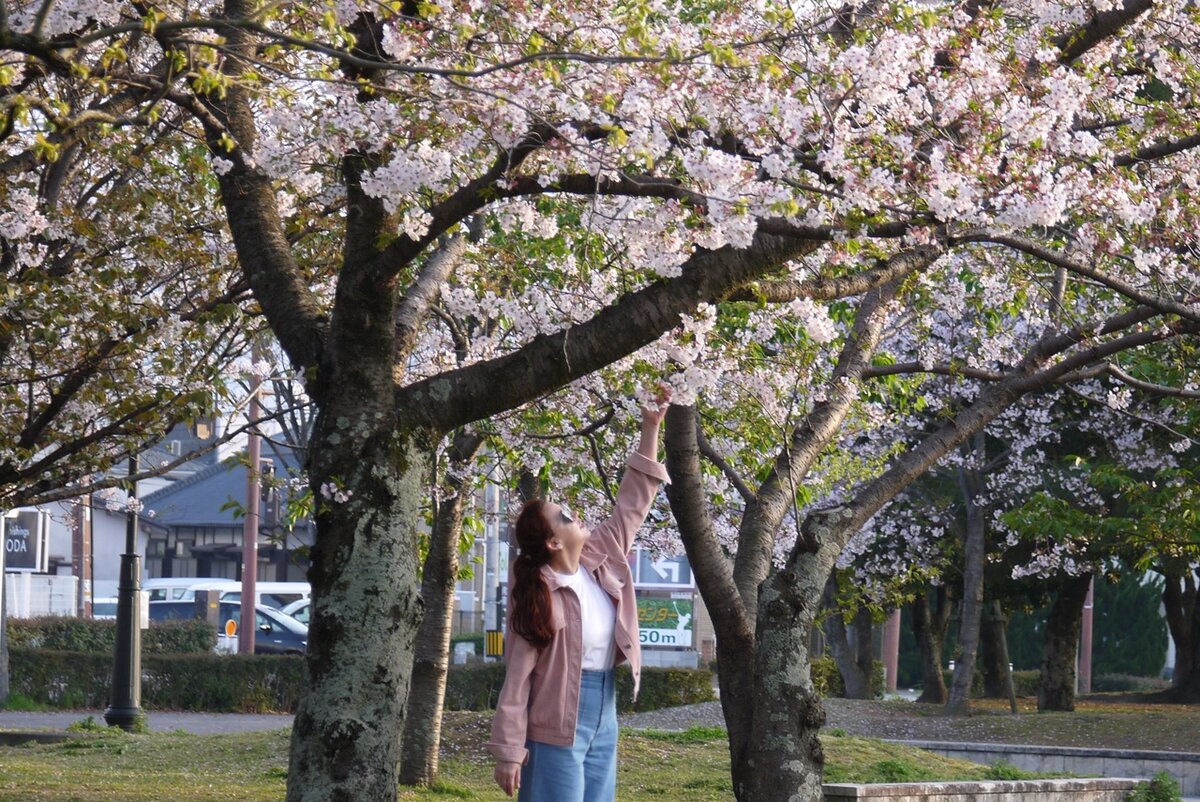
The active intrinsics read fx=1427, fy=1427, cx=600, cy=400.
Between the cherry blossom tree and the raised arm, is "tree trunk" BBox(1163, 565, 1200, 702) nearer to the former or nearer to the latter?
the cherry blossom tree

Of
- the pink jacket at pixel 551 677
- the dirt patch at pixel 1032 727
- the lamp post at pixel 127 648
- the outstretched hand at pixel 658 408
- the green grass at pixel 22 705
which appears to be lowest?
the green grass at pixel 22 705

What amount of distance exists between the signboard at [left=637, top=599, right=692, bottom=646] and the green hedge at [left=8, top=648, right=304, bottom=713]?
8.17 meters

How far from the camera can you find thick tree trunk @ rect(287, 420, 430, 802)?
199 inches

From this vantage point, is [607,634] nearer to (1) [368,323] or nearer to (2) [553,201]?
(1) [368,323]

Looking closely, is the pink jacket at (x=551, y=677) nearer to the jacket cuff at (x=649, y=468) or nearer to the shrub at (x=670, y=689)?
the jacket cuff at (x=649, y=468)

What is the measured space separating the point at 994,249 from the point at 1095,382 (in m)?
13.5

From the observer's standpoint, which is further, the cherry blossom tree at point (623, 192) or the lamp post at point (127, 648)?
the lamp post at point (127, 648)

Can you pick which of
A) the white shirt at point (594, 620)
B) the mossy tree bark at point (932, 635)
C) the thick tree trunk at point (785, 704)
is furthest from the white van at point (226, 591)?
the white shirt at point (594, 620)

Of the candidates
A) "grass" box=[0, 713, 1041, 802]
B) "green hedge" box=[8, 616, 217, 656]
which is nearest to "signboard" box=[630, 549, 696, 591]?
"green hedge" box=[8, 616, 217, 656]

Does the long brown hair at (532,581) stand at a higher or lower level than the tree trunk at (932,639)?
higher

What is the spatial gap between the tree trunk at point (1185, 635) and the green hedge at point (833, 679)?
237 inches

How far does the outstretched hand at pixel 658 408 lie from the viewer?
569 centimetres

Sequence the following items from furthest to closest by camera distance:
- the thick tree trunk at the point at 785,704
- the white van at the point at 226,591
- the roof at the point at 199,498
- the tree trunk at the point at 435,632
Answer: the roof at the point at 199,498, the white van at the point at 226,591, the tree trunk at the point at 435,632, the thick tree trunk at the point at 785,704

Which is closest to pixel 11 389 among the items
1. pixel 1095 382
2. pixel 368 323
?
pixel 368 323
